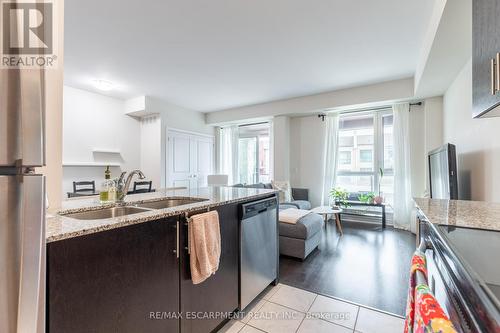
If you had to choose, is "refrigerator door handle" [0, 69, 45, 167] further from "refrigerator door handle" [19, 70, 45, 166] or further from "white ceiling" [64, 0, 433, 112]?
"white ceiling" [64, 0, 433, 112]

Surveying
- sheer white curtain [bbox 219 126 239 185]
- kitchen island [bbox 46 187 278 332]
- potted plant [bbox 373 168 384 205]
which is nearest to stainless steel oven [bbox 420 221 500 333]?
kitchen island [bbox 46 187 278 332]

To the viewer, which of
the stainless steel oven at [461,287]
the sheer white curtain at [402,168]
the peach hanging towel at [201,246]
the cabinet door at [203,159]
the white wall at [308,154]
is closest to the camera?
the stainless steel oven at [461,287]

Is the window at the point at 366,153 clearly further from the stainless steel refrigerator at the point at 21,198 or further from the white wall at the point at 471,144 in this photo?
the stainless steel refrigerator at the point at 21,198

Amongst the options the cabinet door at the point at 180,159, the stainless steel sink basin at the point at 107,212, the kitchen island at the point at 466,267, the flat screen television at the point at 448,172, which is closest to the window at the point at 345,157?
the flat screen television at the point at 448,172

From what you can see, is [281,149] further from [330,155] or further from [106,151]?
[106,151]

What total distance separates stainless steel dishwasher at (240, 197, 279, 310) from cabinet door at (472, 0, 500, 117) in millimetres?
1495

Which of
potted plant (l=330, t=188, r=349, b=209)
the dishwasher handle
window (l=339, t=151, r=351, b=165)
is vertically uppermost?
window (l=339, t=151, r=351, b=165)

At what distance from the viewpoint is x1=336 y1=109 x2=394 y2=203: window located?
4.82 m

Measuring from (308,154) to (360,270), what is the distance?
3.27 m

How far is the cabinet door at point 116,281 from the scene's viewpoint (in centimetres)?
86

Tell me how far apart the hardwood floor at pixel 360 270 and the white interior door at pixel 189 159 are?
11.7 ft

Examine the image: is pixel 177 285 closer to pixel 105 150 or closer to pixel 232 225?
pixel 232 225

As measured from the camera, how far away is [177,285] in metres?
1.33

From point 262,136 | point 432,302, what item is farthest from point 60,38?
point 262,136
